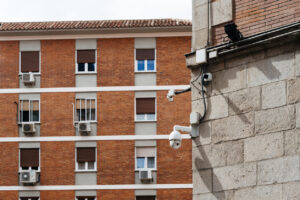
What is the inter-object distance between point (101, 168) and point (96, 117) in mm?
2430

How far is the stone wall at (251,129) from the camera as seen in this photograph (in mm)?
8375

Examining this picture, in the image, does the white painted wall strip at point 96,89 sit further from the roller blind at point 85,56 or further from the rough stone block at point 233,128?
the rough stone block at point 233,128

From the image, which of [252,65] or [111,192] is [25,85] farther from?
[252,65]

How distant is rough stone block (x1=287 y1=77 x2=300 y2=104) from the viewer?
835cm

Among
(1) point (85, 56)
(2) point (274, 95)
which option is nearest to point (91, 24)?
(1) point (85, 56)

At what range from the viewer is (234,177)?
→ 8.95m

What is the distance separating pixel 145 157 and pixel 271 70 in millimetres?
25453

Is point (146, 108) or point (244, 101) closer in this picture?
point (244, 101)

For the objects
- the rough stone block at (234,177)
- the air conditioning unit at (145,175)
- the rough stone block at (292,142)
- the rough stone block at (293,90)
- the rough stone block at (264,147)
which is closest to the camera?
the rough stone block at (292,142)

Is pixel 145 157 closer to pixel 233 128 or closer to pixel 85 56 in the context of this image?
Answer: pixel 85 56

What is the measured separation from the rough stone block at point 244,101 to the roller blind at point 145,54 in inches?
1014

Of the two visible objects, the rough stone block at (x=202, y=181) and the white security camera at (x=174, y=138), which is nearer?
the rough stone block at (x=202, y=181)

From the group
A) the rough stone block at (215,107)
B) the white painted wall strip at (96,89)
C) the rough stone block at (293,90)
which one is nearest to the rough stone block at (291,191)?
the rough stone block at (293,90)

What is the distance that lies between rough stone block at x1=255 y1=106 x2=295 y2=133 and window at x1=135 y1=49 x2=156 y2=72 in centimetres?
2616
